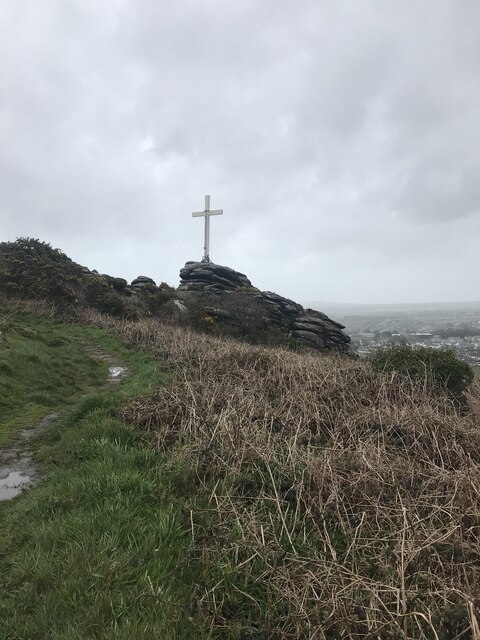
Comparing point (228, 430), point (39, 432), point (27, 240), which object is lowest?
point (39, 432)

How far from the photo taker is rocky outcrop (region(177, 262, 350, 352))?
92.7 feet

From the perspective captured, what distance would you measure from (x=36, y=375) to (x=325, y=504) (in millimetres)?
8310

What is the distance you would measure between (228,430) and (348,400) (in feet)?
10.1

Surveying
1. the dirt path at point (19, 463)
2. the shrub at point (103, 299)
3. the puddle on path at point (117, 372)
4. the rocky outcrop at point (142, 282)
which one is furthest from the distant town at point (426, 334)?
the rocky outcrop at point (142, 282)

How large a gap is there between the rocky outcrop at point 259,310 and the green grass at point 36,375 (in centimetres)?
1375

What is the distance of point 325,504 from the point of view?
12.9ft

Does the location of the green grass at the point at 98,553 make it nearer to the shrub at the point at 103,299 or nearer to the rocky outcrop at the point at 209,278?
the shrub at the point at 103,299

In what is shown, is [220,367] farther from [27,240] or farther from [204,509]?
[27,240]

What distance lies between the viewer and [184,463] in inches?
191

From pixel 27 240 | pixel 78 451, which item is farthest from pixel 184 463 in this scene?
pixel 27 240

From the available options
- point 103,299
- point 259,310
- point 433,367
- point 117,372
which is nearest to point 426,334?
point 259,310

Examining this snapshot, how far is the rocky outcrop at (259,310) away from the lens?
2825cm

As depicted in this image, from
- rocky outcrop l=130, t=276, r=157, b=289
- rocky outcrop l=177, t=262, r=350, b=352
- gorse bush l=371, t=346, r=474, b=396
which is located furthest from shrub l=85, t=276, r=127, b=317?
gorse bush l=371, t=346, r=474, b=396

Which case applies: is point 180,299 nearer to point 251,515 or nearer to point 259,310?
point 259,310
